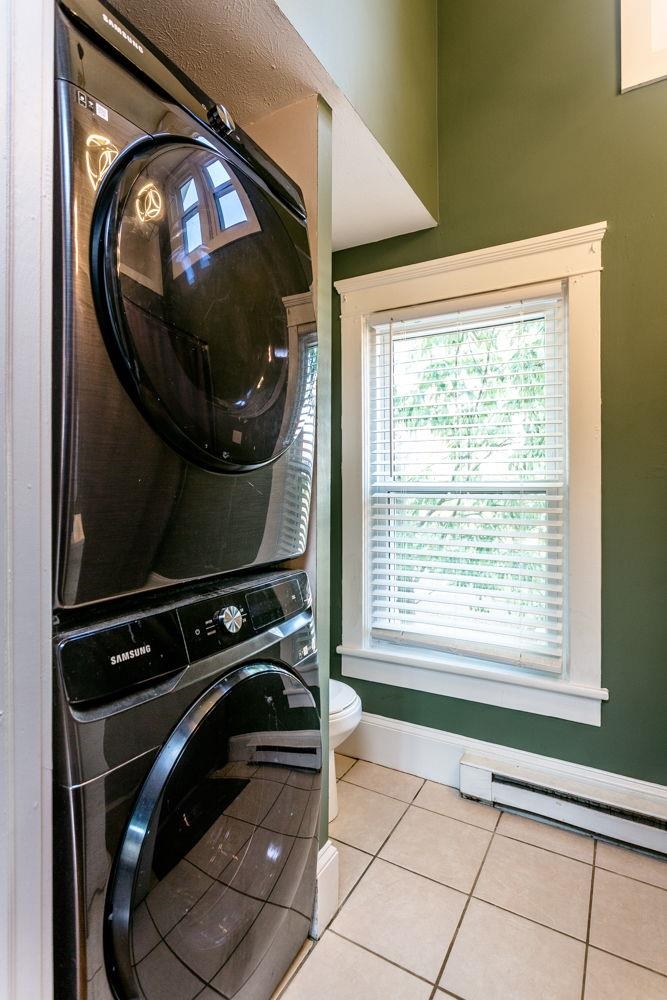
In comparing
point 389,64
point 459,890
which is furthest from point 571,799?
point 389,64

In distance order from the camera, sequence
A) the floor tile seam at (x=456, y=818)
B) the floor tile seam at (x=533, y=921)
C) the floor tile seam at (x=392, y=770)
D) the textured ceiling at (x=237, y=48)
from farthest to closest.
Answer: the floor tile seam at (x=392, y=770), the floor tile seam at (x=456, y=818), the floor tile seam at (x=533, y=921), the textured ceiling at (x=237, y=48)

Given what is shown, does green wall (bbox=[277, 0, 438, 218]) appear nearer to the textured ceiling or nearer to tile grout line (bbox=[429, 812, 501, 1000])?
the textured ceiling

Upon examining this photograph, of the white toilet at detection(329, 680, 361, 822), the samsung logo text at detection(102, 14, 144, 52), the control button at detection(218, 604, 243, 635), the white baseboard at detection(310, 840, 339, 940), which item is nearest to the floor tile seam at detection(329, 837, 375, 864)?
the white toilet at detection(329, 680, 361, 822)

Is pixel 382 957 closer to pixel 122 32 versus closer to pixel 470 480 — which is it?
pixel 470 480

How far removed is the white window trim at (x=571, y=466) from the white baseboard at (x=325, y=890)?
2.69ft

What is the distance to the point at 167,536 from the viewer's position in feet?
2.80

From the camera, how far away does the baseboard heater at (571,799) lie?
1686 millimetres

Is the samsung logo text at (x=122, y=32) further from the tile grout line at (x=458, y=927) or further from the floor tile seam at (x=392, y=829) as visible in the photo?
the floor tile seam at (x=392, y=829)

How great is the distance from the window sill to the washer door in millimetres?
976

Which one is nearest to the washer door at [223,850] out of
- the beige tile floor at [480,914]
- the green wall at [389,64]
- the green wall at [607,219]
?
the beige tile floor at [480,914]

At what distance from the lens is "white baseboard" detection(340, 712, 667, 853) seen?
171 cm

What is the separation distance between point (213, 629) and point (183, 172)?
0.79m

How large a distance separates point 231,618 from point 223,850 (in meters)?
0.41

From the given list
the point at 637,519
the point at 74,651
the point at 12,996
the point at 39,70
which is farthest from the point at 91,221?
the point at 637,519
